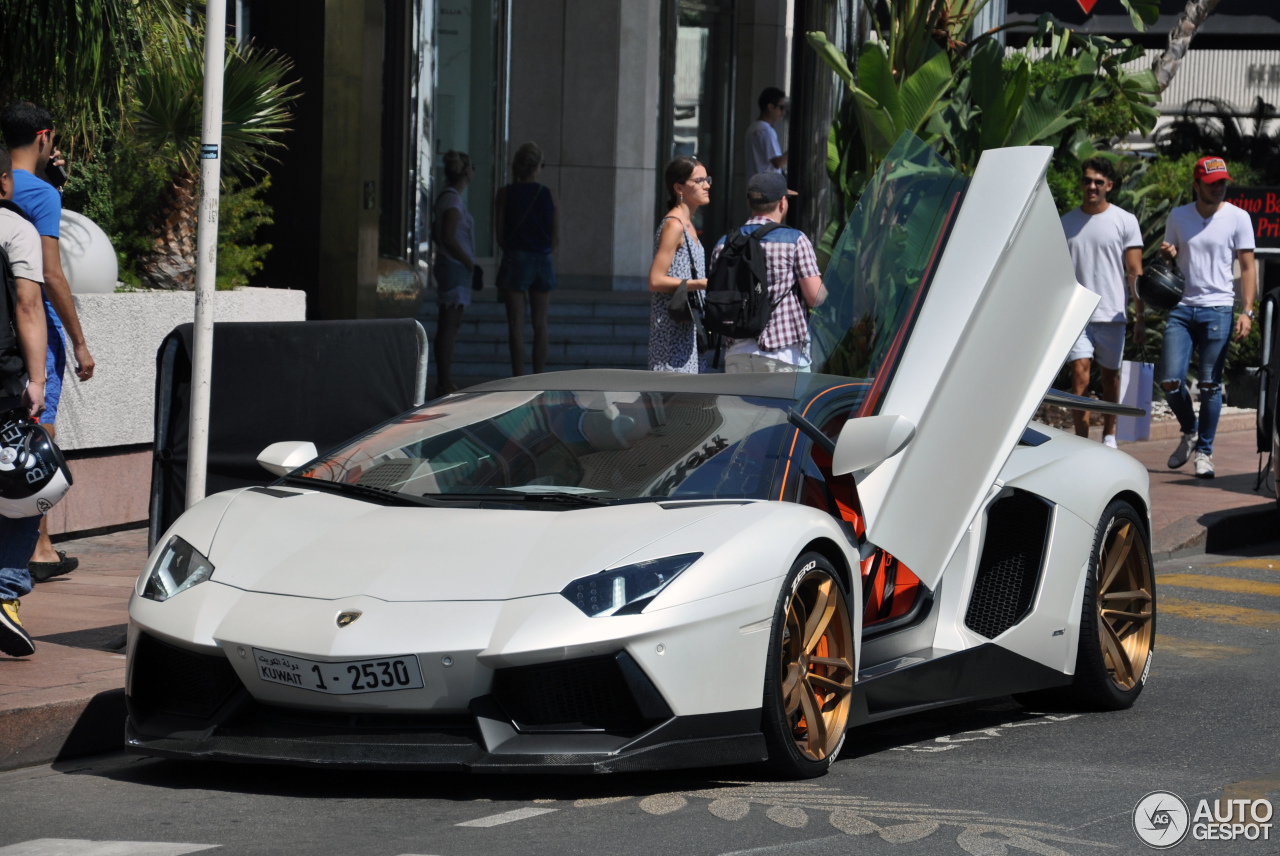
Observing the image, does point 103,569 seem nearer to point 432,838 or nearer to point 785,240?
point 785,240

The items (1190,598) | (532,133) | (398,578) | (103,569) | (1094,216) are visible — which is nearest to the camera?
(398,578)

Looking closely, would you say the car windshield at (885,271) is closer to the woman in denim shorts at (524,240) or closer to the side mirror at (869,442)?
the side mirror at (869,442)

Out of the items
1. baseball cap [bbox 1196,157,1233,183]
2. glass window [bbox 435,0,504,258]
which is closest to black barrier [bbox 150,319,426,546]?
baseball cap [bbox 1196,157,1233,183]

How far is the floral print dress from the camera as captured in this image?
368 inches

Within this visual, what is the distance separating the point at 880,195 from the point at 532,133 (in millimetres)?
16026

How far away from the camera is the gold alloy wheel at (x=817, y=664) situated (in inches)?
201

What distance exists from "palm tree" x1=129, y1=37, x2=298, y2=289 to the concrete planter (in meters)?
0.76

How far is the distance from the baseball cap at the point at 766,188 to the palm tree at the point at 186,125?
3.02 meters

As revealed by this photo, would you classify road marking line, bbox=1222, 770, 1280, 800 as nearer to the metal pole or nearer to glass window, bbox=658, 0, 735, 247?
the metal pole

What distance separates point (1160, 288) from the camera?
40.3 feet

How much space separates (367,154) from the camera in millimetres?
13023

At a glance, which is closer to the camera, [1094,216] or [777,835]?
[777,835]

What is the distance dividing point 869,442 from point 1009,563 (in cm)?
107

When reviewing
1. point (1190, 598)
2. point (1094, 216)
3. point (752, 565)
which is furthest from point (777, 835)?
point (1094, 216)
